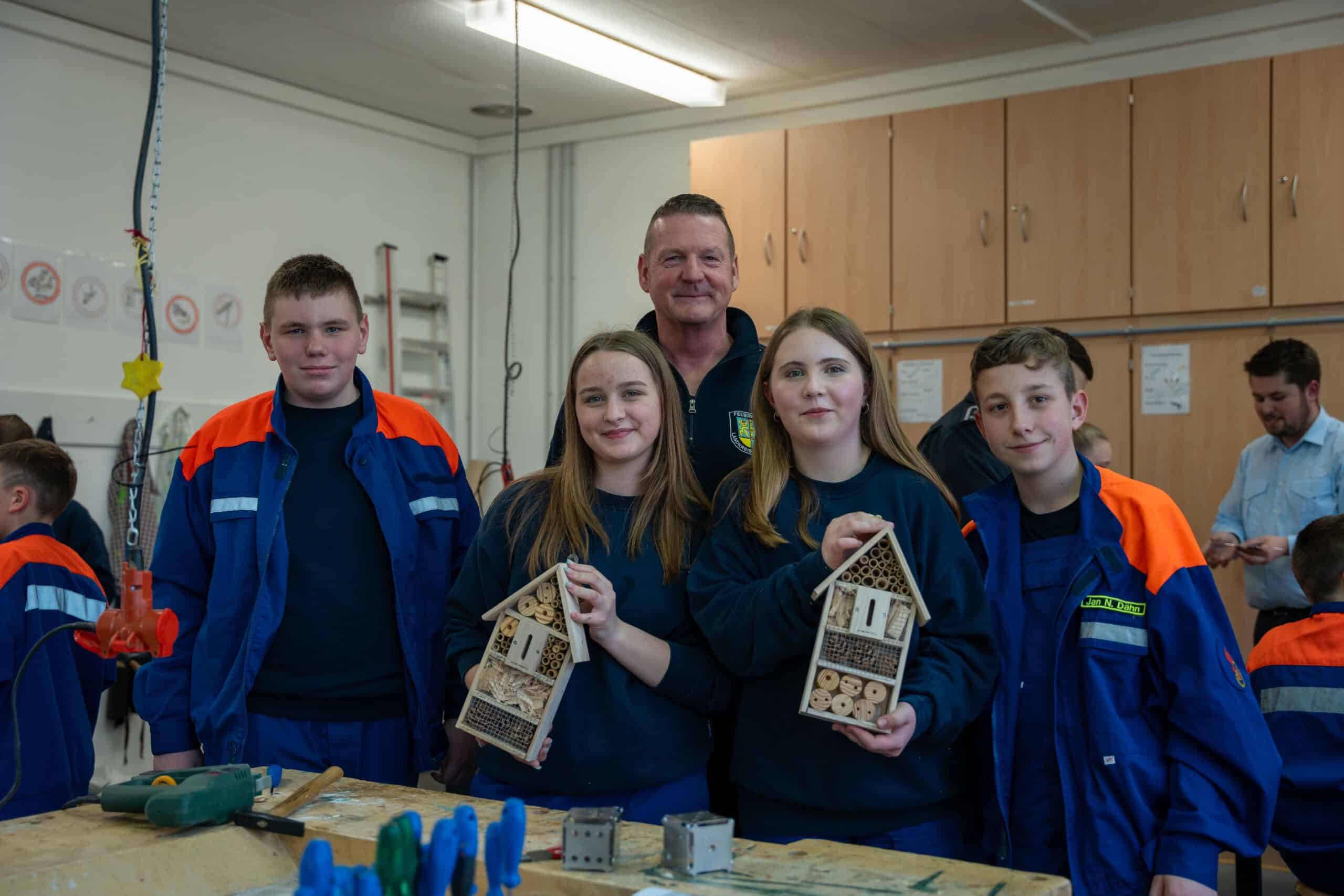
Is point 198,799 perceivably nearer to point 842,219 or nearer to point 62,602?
point 62,602

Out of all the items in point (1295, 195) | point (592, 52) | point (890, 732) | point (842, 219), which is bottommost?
point (890, 732)

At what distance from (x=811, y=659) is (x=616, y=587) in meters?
0.37

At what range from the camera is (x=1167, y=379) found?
462cm

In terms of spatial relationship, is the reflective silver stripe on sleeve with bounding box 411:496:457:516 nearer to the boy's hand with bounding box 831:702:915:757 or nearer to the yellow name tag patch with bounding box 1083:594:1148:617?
the boy's hand with bounding box 831:702:915:757

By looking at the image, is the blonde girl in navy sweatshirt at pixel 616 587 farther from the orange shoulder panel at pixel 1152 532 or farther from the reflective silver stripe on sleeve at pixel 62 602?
the reflective silver stripe on sleeve at pixel 62 602

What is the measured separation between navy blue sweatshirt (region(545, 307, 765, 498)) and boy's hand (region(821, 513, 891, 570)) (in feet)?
1.84

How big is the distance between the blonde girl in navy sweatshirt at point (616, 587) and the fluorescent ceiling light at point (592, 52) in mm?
3260

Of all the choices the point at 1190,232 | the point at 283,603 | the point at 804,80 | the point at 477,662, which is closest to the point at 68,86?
the point at 804,80

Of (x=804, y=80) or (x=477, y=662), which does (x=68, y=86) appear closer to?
(x=804, y=80)

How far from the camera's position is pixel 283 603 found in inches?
85.0

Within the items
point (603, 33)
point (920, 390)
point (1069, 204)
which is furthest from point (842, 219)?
point (603, 33)

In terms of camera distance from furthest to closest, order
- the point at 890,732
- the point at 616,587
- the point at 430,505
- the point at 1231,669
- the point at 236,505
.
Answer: the point at 430,505
the point at 236,505
the point at 616,587
the point at 1231,669
the point at 890,732

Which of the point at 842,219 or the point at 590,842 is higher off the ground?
the point at 842,219

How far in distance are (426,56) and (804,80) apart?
1829mm
